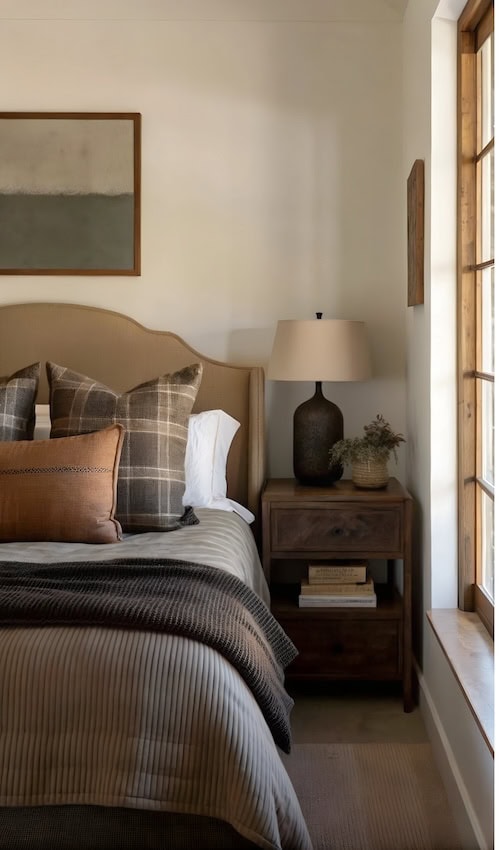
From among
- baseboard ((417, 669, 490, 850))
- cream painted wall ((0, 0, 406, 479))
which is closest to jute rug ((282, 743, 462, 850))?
baseboard ((417, 669, 490, 850))

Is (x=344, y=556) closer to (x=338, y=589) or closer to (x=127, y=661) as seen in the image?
(x=338, y=589)

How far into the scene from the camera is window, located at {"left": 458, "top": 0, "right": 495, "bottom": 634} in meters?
2.53

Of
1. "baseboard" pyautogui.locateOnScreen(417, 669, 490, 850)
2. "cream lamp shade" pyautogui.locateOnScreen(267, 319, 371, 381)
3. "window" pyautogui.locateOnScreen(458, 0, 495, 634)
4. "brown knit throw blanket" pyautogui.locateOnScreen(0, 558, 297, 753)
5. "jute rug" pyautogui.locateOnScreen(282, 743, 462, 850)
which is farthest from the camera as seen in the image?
"cream lamp shade" pyautogui.locateOnScreen(267, 319, 371, 381)

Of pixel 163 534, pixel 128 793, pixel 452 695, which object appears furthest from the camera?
pixel 163 534

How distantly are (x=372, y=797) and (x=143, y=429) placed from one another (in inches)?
50.5

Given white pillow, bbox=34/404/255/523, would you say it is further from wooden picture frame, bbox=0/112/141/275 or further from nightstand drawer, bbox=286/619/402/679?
wooden picture frame, bbox=0/112/141/275

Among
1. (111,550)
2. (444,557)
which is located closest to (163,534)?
(111,550)

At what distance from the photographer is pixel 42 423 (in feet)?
10.1

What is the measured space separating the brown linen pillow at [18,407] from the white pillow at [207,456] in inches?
4.3

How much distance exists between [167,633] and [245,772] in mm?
314

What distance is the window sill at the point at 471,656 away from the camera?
1.88m

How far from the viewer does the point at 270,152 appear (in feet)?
11.5

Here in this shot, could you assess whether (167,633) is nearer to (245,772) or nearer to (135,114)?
(245,772)

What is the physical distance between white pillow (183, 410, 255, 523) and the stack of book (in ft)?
1.06
